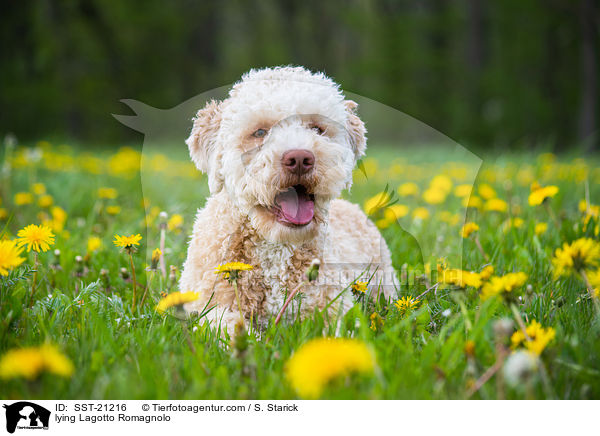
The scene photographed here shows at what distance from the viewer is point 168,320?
2.03 m

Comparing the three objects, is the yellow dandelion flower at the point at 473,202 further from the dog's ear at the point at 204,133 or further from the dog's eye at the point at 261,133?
the dog's ear at the point at 204,133

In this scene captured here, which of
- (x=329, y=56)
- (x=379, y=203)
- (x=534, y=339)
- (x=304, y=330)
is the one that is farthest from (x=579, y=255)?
(x=329, y=56)

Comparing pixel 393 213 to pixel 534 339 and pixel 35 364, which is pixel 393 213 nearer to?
pixel 534 339

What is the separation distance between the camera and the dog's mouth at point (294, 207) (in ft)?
7.05

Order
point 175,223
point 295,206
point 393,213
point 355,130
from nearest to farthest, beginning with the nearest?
point 295,206 < point 355,130 < point 175,223 < point 393,213

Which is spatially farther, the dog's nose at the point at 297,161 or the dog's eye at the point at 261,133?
the dog's eye at the point at 261,133

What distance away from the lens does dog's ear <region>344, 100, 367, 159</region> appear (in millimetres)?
2471

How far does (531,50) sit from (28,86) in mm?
12488

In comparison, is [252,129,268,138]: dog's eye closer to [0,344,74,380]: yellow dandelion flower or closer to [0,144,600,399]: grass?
[0,144,600,399]: grass

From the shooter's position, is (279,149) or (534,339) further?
(279,149)
